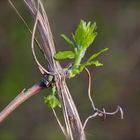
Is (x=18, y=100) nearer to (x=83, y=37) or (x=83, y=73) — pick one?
(x=83, y=37)

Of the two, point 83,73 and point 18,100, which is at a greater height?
point 18,100

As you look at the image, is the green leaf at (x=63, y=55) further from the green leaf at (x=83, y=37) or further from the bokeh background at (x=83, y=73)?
the bokeh background at (x=83, y=73)

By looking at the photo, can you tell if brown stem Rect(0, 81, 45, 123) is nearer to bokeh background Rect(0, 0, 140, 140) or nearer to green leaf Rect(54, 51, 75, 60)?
green leaf Rect(54, 51, 75, 60)

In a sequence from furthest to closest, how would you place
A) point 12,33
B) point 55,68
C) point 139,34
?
point 139,34 → point 12,33 → point 55,68

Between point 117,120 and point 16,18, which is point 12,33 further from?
point 117,120

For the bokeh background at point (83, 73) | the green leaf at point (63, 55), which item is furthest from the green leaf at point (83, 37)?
the bokeh background at point (83, 73)

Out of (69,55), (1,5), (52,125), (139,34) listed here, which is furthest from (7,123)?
(69,55)

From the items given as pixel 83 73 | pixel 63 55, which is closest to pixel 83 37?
pixel 63 55

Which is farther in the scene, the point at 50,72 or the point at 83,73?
the point at 83,73

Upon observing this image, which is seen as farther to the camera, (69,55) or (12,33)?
(12,33)
